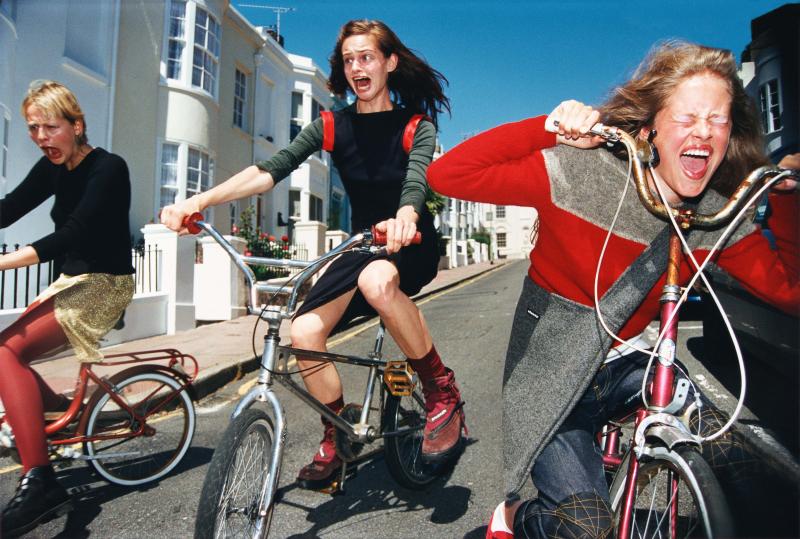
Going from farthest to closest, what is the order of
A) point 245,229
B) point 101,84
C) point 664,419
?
point 245,229, point 101,84, point 664,419

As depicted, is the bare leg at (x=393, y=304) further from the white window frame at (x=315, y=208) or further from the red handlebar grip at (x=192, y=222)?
the white window frame at (x=315, y=208)

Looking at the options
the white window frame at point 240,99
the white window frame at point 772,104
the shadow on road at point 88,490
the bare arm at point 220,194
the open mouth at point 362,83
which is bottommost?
the shadow on road at point 88,490

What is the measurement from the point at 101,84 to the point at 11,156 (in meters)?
4.02

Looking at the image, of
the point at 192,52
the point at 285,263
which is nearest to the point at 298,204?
the point at 192,52

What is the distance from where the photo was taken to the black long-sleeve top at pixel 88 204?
3.15 m

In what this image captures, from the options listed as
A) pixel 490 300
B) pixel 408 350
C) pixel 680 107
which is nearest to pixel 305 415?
pixel 408 350

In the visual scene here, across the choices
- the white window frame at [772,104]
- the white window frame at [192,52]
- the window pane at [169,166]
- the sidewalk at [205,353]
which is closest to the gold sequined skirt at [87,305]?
the sidewalk at [205,353]

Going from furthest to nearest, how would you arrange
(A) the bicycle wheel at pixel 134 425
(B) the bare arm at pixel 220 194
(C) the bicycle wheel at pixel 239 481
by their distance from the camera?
(A) the bicycle wheel at pixel 134 425 < (B) the bare arm at pixel 220 194 < (C) the bicycle wheel at pixel 239 481

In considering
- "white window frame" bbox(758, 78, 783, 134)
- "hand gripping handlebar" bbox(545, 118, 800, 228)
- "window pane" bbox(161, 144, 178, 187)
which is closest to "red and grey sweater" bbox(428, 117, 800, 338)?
"hand gripping handlebar" bbox(545, 118, 800, 228)

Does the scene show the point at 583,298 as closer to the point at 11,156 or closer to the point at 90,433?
the point at 90,433

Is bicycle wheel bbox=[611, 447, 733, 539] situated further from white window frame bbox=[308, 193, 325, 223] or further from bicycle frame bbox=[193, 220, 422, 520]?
white window frame bbox=[308, 193, 325, 223]

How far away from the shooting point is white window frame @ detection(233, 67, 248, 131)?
18469mm

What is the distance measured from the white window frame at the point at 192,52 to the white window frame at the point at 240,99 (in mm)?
2300

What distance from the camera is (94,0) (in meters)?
12.4
